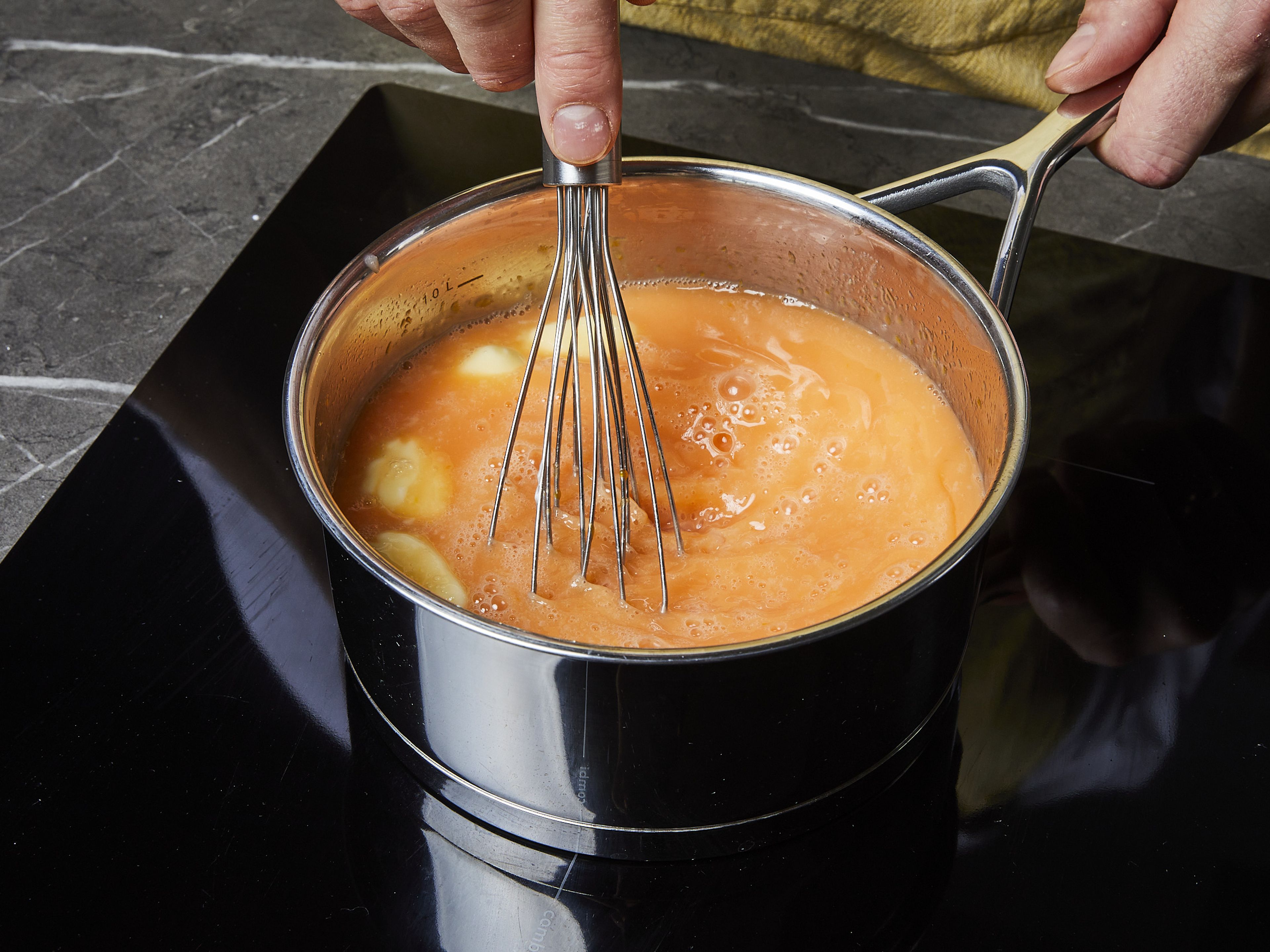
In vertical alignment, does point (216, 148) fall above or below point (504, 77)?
below

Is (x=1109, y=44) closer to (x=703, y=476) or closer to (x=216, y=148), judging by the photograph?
(x=703, y=476)

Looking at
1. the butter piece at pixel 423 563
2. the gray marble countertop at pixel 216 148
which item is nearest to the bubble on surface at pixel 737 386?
the butter piece at pixel 423 563

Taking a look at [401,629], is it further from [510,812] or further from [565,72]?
[565,72]

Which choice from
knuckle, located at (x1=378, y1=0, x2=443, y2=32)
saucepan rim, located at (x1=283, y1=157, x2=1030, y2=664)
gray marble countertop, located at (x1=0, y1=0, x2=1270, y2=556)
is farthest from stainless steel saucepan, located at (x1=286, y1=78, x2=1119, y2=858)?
gray marble countertop, located at (x1=0, y1=0, x2=1270, y2=556)

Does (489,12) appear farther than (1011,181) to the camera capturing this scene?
No

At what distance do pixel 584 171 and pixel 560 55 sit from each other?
57 millimetres

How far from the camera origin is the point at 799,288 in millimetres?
873

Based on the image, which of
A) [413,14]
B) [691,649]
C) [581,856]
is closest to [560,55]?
[413,14]

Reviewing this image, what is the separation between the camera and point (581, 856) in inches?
24.9

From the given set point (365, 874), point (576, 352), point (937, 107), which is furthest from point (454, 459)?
point (937, 107)

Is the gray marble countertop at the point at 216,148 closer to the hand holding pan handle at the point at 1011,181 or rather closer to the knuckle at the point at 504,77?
the hand holding pan handle at the point at 1011,181

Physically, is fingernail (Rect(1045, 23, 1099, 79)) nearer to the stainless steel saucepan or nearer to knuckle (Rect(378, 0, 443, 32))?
the stainless steel saucepan

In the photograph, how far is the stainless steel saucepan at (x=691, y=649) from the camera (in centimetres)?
52

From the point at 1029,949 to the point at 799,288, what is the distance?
1.56 ft
